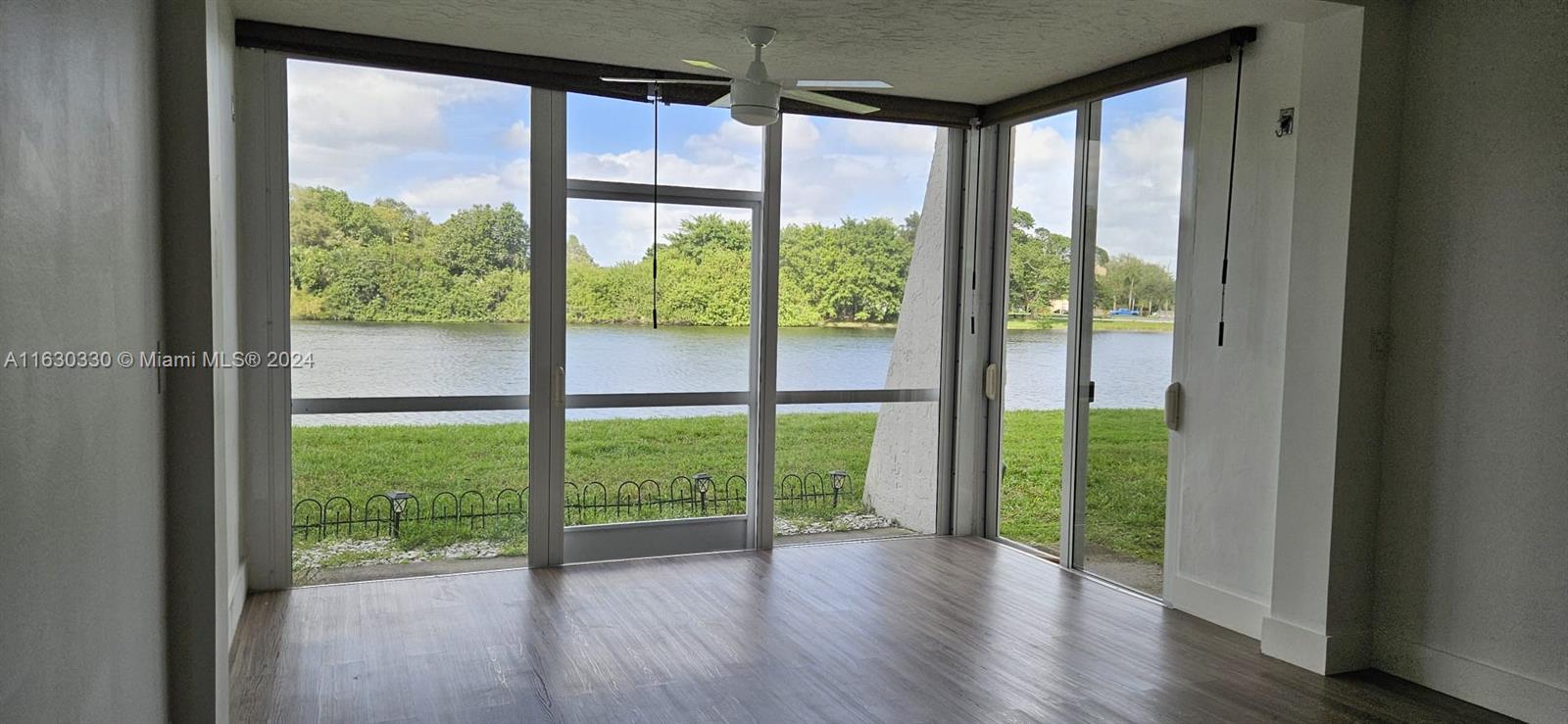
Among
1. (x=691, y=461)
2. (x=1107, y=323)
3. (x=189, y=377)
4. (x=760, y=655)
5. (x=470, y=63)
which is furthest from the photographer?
(x=691, y=461)

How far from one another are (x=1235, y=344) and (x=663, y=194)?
3.07 metres

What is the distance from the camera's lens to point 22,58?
143 cm

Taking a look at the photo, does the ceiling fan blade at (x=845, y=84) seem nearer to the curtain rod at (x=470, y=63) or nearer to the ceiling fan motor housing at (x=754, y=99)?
the ceiling fan motor housing at (x=754, y=99)

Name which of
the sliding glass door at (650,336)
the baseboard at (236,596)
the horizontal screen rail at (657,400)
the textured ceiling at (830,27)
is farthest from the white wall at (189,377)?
the horizontal screen rail at (657,400)

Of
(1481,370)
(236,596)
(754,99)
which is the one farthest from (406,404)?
(1481,370)

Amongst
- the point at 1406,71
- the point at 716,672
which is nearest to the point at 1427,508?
the point at 1406,71

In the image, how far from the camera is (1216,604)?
14.5 feet

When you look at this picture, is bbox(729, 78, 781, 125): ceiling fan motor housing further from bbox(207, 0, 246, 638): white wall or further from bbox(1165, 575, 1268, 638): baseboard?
bbox(1165, 575, 1268, 638): baseboard

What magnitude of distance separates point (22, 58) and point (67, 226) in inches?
13.0

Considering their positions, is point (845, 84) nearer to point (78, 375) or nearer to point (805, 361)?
point (805, 361)

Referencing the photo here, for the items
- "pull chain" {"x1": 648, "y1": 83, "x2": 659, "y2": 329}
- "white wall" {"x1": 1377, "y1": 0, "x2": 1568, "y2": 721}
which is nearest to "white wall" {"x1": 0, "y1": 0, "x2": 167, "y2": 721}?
"pull chain" {"x1": 648, "y1": 83, "x2": 659, "y2": 329}

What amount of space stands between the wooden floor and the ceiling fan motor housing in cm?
223

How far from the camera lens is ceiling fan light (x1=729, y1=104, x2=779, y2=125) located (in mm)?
3994

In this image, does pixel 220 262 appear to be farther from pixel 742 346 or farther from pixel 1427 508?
pixel 1427 508
